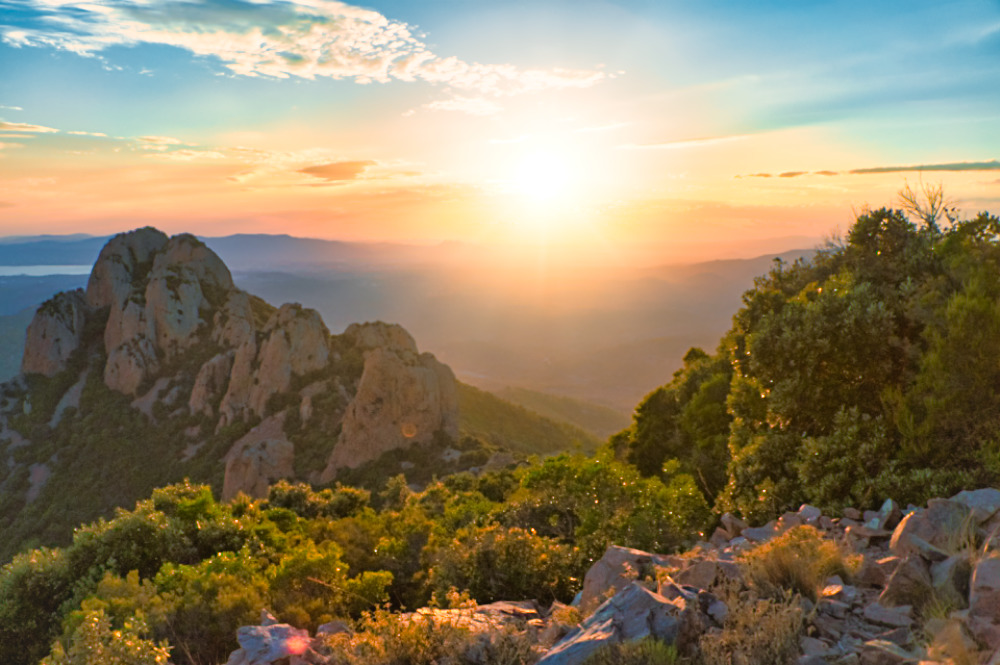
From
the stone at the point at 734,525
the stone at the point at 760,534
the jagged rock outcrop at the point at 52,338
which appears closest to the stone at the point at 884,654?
the stone at the point at 760,534

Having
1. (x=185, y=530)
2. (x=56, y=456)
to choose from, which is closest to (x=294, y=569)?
(x=185, y=530)

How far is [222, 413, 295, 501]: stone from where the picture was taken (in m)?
48.9

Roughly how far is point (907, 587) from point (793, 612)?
1677 millimetres

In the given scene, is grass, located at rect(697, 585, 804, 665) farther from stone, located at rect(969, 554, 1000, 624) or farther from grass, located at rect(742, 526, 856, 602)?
stone, located at rect(969, 554, 1000, 624)

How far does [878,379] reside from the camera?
43.4 ft

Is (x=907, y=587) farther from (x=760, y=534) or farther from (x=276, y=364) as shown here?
(x=276, y=364)

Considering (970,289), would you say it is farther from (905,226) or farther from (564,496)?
(564,496)

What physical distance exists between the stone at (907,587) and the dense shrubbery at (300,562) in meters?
5.46

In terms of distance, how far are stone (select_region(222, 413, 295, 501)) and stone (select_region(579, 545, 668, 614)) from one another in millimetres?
43499

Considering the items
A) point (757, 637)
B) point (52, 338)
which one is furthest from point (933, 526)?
point (52, 338)

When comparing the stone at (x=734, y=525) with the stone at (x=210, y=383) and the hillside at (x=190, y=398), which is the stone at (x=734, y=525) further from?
the stone at (x=210, y=383)

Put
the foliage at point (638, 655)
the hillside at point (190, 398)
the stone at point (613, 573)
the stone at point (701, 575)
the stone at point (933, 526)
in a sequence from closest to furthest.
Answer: the foliage at point (638, 655), the stone at point (933, 526), the stone at point (701, 575), the stone at point (613, 573), the hillside at point (190, 398)

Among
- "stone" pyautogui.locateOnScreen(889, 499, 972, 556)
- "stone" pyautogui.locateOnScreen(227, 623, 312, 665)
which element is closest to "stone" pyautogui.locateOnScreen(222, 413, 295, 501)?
"stone" pyautogui.locateOnScreen(227, 623, 312, 665)

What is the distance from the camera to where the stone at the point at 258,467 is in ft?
160
